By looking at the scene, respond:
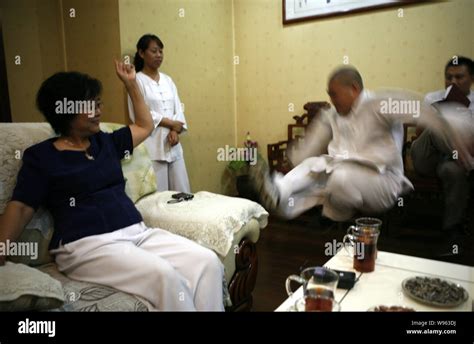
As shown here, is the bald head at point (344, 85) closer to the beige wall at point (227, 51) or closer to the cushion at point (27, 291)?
the cushion at point (27, 291)

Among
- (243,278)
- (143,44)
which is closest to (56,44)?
(143,44)

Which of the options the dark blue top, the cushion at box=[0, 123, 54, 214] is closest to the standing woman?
the cushion at box=[0, 123, 54, 214]

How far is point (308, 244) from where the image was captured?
242 cm

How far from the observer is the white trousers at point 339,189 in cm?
129

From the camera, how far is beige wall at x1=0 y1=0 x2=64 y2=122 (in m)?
2.51

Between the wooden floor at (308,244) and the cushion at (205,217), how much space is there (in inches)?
16.5

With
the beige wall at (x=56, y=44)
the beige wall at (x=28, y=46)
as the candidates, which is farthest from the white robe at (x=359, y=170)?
the beige wall at (x=28, y=46)

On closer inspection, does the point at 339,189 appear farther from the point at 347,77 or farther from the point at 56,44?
the point at 56,44

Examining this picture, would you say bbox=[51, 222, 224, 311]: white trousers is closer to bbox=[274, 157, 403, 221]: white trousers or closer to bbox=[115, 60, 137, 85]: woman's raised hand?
bbox=[274, 157, 403, 221]: white trousers

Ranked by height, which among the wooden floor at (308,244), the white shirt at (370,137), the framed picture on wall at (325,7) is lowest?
the wooden floor at (308,244)

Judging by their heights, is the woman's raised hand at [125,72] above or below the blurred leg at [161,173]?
above

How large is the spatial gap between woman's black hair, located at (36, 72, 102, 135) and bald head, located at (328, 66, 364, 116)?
837mm

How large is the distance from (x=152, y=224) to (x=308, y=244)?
1.29 metres

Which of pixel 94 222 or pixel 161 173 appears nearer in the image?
pixel 94 222
